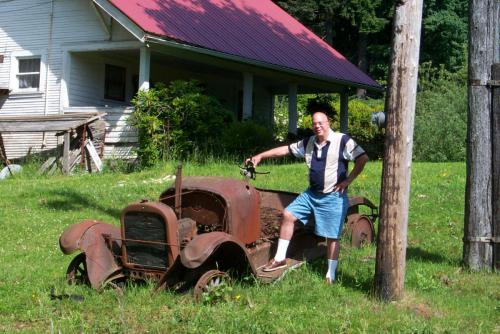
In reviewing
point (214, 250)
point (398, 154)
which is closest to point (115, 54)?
point (214, 250)

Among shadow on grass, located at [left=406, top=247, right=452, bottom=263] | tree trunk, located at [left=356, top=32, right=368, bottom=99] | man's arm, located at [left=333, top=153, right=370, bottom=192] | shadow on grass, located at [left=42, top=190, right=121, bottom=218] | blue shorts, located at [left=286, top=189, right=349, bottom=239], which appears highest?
tree trunk, located at [left=356, top=32, right=368, bottom=99]

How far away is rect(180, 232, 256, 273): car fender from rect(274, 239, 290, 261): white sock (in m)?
0.45

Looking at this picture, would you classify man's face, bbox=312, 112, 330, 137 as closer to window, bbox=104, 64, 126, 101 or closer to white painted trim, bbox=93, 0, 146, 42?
white painted trim, bbox=93, 0, 146, 42

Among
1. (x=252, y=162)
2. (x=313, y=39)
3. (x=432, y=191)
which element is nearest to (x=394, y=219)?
(x=252, y=162)

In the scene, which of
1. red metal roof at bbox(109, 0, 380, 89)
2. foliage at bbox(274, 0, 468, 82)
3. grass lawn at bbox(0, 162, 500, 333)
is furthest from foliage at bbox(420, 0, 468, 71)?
grass lawn at bbox(0, 162, 500, 333)

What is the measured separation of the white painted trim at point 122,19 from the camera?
51.4 feet

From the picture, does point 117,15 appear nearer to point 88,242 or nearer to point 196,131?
point 196,131

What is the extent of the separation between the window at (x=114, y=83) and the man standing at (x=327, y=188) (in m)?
14.0

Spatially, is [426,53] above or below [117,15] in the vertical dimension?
above

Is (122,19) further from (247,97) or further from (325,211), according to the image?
(325,211)

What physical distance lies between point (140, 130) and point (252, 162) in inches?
363

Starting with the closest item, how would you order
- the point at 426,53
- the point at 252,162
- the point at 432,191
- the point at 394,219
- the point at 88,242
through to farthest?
1. the point at 394,219
2. the point at 88,242
3. the point at 252,162
4. the point at 432,191
5. the point at 426,53

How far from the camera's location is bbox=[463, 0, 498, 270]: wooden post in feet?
→ 23.1

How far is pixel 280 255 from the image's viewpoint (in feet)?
21.1
